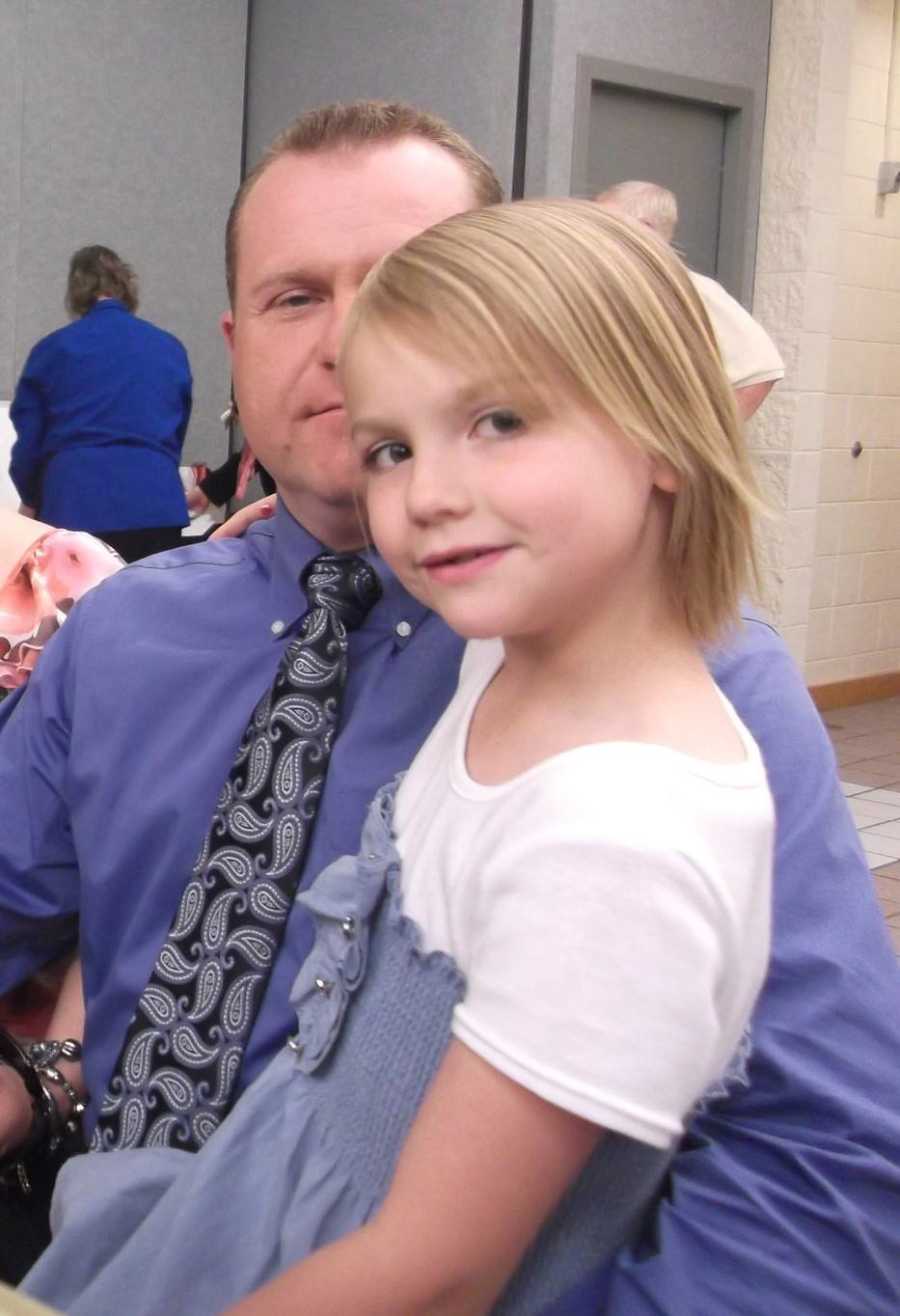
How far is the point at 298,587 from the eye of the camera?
125cm

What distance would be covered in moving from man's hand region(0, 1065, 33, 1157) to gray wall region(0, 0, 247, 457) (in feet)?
16.0

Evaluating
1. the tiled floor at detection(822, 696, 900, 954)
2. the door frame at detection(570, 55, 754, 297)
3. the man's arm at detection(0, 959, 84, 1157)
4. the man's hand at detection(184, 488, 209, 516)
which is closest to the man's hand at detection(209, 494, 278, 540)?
the man's arm at detection(0, 959, 84, 1157)

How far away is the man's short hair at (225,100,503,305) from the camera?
1203 millimetres

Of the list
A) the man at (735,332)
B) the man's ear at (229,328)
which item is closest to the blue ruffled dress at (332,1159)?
the man's ear at (229,328)

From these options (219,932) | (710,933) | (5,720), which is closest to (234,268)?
(5,720)

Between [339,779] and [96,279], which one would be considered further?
[96,279]

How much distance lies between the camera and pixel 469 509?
0.75 m

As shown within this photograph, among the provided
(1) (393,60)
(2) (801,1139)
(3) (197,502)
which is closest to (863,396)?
(1) (393,60)

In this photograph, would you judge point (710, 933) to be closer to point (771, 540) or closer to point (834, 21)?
point (771, 540)

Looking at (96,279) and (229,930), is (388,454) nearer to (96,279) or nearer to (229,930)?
(229,930)

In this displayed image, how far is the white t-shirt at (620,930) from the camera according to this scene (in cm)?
65

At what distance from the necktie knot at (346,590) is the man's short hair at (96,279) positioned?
3808 millimetres

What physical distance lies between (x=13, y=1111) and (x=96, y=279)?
3945mm

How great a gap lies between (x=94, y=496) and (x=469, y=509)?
13.1ft
